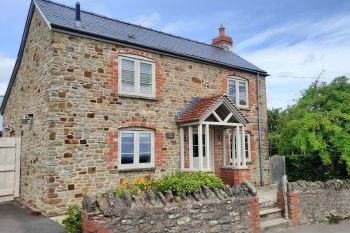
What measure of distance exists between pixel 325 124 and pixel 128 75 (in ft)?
28.1

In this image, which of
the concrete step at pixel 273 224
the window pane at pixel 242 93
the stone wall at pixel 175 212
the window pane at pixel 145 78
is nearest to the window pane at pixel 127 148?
the window pane at pixel 145 78

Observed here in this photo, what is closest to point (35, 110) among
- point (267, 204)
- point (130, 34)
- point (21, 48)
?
point (21, 48)

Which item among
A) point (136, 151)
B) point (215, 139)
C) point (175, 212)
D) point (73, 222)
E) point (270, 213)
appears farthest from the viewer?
point (215, 139)

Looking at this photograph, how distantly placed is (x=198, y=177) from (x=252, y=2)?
7128mm

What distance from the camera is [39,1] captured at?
13.4m

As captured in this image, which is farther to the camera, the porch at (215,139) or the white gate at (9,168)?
the porch at (215,139)

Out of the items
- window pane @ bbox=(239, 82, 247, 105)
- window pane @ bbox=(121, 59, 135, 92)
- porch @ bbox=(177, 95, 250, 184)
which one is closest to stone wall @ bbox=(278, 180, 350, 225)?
porch @ bbox=(177, 95, 250, 184)

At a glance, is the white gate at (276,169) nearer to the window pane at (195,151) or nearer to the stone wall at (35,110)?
the window pane at (195,151)

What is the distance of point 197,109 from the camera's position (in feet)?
44.6

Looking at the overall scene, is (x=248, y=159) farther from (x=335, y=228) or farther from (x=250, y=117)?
(x=335, y=228)

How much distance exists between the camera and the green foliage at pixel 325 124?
13.4 m

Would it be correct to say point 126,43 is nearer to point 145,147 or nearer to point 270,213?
point 145,147

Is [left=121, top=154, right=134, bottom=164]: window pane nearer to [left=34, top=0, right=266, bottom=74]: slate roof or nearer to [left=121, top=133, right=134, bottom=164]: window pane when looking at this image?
[left=121, top=133, right=134, bottom=164]: window pane

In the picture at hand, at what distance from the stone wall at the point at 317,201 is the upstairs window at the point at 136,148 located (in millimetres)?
5323
